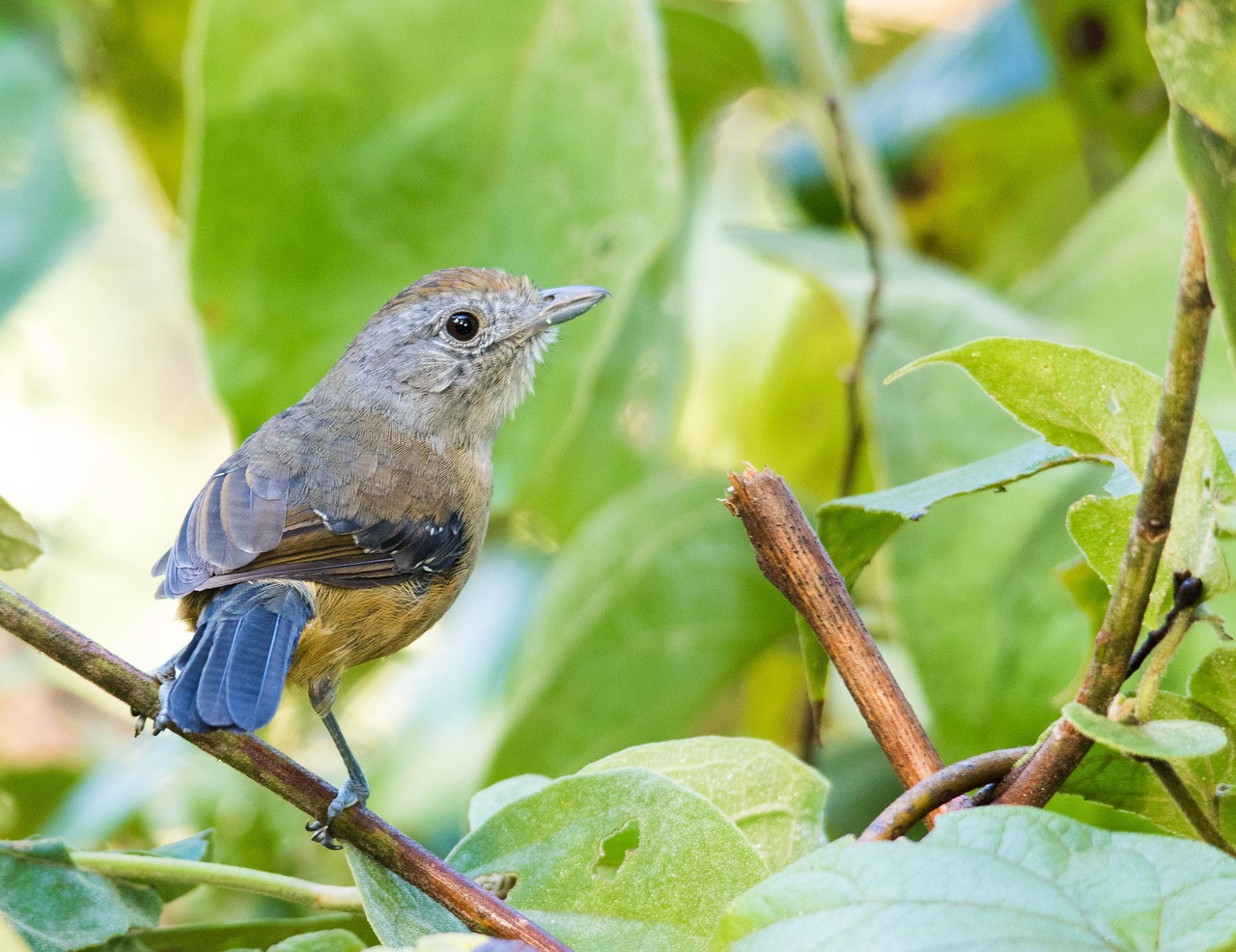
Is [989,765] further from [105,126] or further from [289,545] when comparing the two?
[105,126]

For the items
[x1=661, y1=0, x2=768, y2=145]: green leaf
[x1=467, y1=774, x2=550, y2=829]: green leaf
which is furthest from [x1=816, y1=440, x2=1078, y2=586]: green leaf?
[x1=661, y1=0, x2=768, y2=145]: green leaf

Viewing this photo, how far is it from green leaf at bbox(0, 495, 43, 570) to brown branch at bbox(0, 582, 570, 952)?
4.3 inches

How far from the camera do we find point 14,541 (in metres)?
1.18

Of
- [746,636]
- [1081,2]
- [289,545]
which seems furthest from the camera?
[1081,2]

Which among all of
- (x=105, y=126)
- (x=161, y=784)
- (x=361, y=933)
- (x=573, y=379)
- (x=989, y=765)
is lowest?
(x=161, y=784)

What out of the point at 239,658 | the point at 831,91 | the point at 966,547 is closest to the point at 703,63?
the point at 831,91

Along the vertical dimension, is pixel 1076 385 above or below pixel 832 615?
above

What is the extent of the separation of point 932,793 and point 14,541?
0.82 m

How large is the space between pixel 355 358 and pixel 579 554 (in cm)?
51

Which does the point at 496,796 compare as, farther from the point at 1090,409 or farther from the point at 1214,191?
the point at 1214,191

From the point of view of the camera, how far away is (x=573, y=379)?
195cm

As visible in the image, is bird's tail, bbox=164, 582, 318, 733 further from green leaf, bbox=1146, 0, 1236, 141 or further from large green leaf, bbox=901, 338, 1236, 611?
green leaf, bbox=1146, 0, 1236, 141

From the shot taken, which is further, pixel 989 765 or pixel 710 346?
pixel 710 346

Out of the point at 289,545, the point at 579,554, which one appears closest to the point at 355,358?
the point at 579,554
